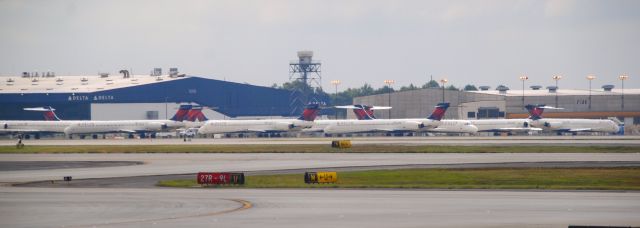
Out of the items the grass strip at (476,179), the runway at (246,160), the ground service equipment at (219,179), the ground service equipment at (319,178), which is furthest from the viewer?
the runway at (246,160)

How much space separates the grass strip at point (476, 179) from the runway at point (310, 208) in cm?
362

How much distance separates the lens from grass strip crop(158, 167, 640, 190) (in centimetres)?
5366

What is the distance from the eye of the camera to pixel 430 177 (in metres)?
60.3

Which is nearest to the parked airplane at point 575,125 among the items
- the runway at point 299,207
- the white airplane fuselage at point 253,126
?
the white airplane fuselage at point 253,126

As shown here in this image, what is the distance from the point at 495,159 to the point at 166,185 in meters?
33.9

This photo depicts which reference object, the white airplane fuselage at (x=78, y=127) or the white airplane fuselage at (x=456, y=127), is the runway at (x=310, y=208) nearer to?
the white airplane fuselage at (x=456, y=127)

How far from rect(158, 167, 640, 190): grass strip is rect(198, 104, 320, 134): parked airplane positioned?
94.6 m

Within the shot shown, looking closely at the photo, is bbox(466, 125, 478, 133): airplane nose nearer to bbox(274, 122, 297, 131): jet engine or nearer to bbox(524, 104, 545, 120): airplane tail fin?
bbox(524, 104, 545, 120): airplane tail fin

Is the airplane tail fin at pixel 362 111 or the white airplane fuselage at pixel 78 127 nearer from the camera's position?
the white airplane fuselage at pixel 78 127

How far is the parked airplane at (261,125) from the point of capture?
16150 centimetres

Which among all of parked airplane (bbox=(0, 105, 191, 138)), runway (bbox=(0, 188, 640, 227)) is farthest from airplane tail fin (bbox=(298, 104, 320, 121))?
runway (bbox=(0, 188, 640, 227))

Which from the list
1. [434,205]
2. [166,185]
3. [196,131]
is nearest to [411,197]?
[434,205]

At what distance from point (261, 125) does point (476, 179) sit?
107945mm

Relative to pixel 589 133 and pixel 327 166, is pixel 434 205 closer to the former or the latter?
pixel 327 166
